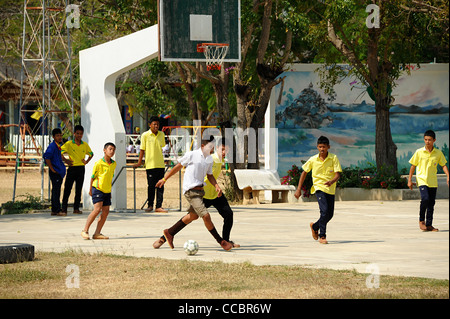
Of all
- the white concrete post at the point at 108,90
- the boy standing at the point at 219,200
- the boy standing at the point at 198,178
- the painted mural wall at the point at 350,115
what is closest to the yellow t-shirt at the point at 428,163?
the boy standing at the point at 219,200

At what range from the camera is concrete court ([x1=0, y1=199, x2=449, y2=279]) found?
11.1 meters

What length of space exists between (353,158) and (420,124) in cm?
260

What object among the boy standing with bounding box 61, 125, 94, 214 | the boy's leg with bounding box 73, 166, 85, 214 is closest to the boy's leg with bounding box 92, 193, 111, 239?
the boy standing with bounding box 61, 125, 94, 214

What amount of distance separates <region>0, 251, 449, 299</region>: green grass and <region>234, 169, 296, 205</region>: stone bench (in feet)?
35.8

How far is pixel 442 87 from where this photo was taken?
2877 centimetres

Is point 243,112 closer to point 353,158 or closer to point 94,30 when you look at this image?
point 353,158

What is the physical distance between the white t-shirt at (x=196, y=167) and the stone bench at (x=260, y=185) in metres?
9.94

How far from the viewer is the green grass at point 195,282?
8.75m

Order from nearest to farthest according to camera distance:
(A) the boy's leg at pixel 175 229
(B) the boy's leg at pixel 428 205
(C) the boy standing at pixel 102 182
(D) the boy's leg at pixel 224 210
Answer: (A) the boy's leg at pixel 175 229
(D) the boy's leg at pixel 224 210
(C) the boy standing at pixel 102 182
(B) the boy's leg at pixel 428 205

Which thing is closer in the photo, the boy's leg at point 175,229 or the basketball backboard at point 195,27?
the boy's leg at point 175,229

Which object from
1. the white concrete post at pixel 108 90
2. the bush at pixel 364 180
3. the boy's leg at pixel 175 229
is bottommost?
the bush at pixel 364 180

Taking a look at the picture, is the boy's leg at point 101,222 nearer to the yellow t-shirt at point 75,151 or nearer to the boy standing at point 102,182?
the boy standing at point 102,182

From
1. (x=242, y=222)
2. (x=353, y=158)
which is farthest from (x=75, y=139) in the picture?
(x=353, y=158)

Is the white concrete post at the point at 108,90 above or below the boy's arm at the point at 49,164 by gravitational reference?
above
